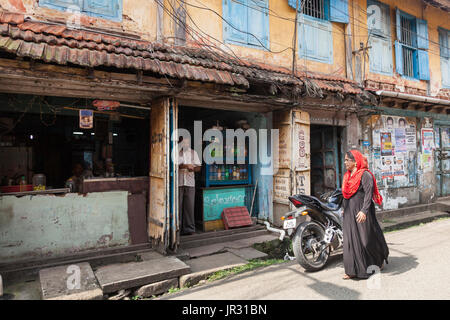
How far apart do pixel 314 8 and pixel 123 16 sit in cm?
572

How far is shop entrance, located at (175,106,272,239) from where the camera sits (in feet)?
23.5

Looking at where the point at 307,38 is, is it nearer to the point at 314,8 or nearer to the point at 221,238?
the point at 314,8

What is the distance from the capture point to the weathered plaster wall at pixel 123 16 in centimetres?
473

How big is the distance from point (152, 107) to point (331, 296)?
4.61 meters

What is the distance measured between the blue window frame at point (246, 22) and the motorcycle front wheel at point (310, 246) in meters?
4.52

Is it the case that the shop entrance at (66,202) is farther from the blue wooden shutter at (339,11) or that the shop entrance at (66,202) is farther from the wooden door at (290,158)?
the blue wooden shutter at (339,11)

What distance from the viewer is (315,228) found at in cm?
513

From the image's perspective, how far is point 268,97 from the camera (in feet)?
21.5

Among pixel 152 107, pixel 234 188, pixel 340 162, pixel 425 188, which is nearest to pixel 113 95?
pixel 152 107

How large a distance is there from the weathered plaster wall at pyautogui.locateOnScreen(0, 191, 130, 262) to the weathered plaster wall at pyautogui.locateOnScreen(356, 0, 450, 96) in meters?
8.37

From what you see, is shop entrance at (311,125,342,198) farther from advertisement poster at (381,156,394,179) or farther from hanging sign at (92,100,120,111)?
hanging sign at (92,100,120,111)

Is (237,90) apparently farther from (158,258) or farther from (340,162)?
(340,162)

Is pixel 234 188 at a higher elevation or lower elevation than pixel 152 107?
lower

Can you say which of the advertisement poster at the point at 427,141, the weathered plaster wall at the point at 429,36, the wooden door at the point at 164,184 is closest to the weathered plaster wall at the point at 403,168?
the advertisement poster at the point at 427,141
